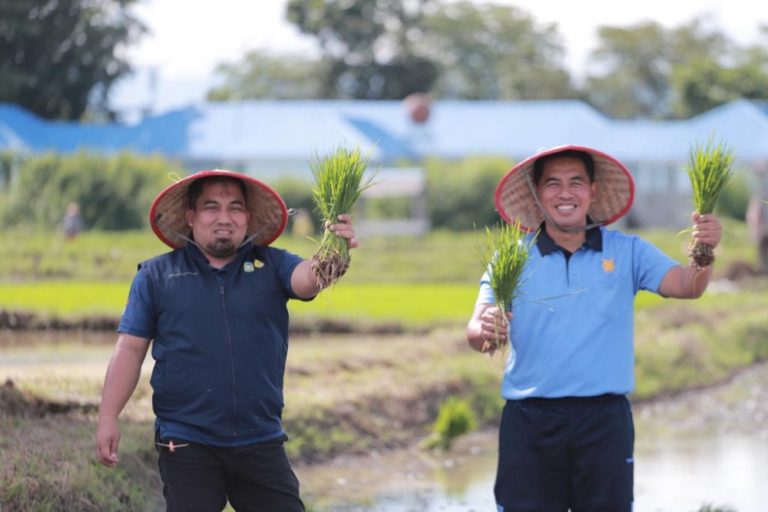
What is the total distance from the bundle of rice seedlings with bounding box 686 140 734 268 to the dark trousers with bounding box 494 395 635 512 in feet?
2.09

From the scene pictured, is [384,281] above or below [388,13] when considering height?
below

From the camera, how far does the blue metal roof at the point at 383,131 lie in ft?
162

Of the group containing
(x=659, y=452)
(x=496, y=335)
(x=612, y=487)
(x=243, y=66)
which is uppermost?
(x=243, y=66)

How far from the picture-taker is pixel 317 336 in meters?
17.0

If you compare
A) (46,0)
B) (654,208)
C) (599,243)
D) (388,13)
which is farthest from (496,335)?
(388,13)

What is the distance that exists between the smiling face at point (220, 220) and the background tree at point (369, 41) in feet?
202

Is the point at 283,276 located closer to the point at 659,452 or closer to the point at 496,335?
the point at 496,335

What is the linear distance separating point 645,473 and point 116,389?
15.6ft

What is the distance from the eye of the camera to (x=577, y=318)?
16.5 feet

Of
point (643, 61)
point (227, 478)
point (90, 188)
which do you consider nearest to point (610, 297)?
point (227, 478)

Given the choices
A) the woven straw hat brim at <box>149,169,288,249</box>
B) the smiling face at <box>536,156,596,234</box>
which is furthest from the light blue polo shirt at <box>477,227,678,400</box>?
the woven straw hat brim at <box>149,169,288,249</box>

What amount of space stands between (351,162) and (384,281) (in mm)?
21894

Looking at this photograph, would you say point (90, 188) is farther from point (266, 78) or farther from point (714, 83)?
point (266, 78)

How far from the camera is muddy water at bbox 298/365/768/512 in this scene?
306 inches
